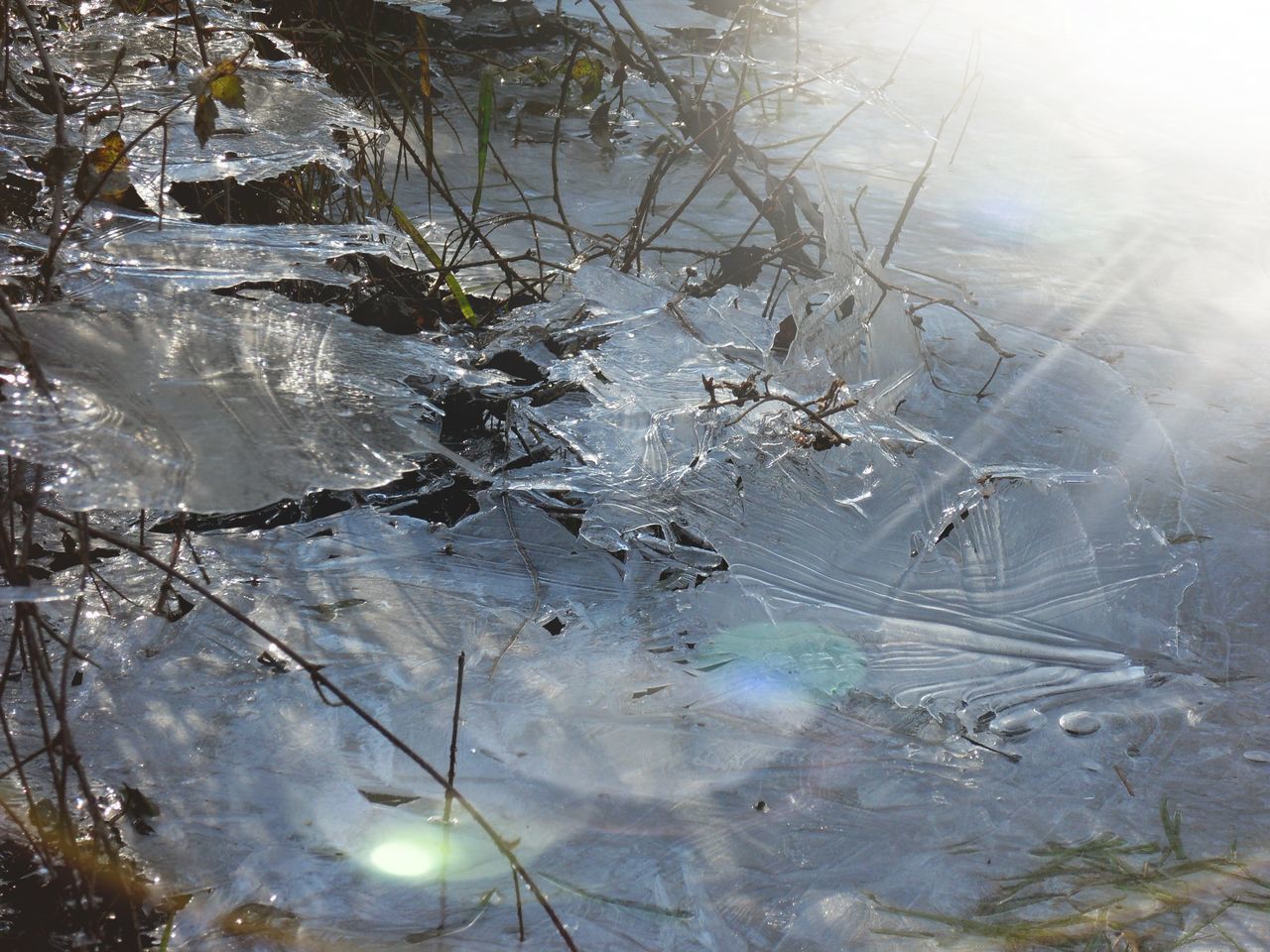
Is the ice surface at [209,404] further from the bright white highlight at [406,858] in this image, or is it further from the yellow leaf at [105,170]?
the bright white highlight at [406,858]

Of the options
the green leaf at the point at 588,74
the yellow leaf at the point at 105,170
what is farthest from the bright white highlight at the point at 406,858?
the green leaf at the point at 588,74

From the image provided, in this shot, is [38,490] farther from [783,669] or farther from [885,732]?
[885,732]

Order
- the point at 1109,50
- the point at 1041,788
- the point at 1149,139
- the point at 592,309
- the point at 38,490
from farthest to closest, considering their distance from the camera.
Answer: the point at 1109,50, the point at 1149,139, the point at 592,309, the point at 1041,788, the point at 38,490

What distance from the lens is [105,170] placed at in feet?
5.64

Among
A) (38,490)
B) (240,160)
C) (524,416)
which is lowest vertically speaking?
(524,416)

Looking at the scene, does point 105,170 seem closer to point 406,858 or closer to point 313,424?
point 313,424

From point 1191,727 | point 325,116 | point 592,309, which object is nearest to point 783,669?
point 1191,727

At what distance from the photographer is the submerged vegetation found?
125 centimetres

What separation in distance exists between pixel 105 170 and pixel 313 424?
0.61 meters

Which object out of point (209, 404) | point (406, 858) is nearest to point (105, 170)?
point (209, 404)

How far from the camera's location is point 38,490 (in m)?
1.23

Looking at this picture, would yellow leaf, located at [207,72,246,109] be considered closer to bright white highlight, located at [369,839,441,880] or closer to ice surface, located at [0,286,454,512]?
ice surface, located at [0,286,454,512]

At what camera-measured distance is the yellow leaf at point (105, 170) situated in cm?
169

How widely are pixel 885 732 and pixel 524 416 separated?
0.89m
